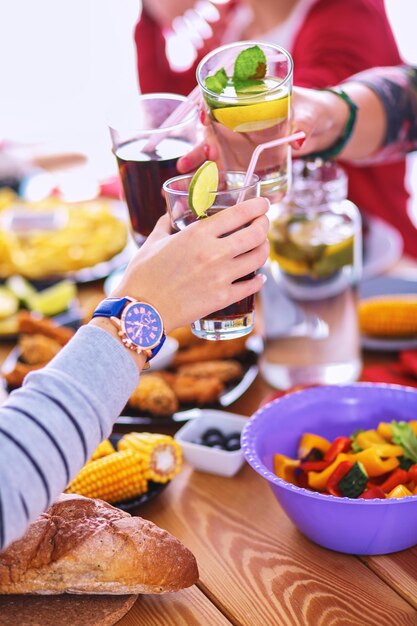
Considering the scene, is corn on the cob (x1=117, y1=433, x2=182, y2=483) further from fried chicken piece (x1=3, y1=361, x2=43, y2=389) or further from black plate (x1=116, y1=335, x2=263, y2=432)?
→ fried chicken piece (x1=3, y1=361, x2=43, y2=389)

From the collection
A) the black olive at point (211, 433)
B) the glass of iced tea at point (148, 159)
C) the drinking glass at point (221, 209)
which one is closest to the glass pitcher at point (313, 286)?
the black olive at point (211, 433)

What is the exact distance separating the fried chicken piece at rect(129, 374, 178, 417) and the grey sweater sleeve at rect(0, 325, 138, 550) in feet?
1.95

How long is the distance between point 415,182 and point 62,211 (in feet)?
8.44

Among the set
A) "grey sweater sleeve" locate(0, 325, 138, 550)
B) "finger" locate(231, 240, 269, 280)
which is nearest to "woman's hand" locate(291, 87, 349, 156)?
"finger" locate(231, 240, 269, 280)

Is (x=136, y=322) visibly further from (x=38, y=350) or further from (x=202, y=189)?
(x=38, y=350)

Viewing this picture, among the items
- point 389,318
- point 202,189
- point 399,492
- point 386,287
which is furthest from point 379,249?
point 202,189

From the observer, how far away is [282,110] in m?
1.17

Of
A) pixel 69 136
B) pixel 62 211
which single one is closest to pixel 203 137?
pixel 62 211

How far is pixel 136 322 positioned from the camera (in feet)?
3.10

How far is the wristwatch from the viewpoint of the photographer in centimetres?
94

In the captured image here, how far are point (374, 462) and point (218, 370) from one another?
53cm

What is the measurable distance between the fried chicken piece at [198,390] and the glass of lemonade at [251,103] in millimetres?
469

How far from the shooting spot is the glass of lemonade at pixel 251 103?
1146 millimetres

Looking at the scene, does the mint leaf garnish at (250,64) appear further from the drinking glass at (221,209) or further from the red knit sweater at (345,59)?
the red knit sweater at (345,59)
